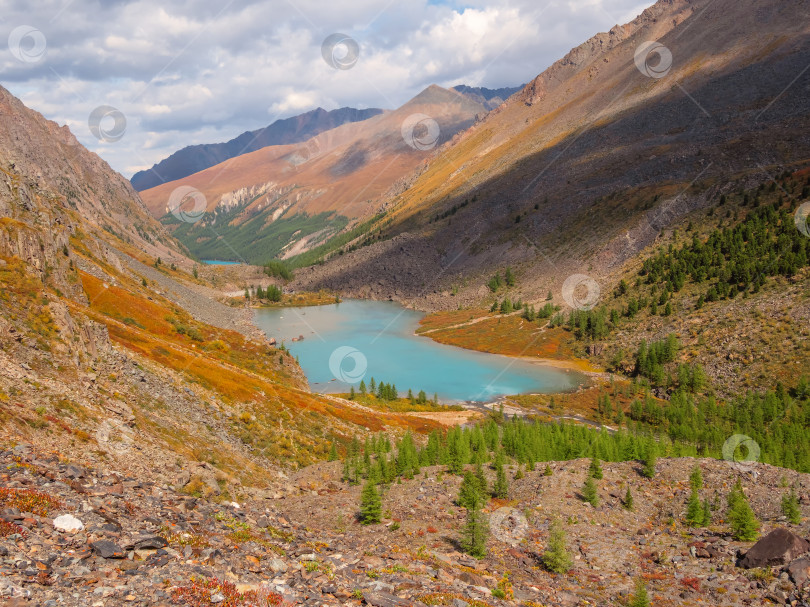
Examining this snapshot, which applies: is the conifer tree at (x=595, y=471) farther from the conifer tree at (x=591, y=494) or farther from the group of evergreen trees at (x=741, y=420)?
the group of evergreen trees at (x=741, y=420)

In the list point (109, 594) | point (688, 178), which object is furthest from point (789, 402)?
point (688, 178)

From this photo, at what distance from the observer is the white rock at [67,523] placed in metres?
12.7

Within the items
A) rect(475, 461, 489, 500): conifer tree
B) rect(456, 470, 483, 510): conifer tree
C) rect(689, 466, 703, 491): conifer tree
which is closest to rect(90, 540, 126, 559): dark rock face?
rect(456, 470, 483, 510): conifer tree

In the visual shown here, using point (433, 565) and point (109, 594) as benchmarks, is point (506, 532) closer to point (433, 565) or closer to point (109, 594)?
point (433, 565)

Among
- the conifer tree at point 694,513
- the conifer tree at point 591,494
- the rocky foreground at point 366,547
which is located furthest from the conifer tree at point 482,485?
the conifer tree at point 694,513

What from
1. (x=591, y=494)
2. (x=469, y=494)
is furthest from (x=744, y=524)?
(x=469, y=494)

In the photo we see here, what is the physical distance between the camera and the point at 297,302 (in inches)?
7731

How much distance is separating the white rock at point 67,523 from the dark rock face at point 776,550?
21.2 meters

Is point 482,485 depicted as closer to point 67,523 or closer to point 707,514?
point 707,514

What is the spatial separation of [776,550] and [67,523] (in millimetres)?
21829

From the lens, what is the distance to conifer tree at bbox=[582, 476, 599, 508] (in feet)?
93.5

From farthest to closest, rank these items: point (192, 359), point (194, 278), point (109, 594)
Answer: point (194, 278) < point (192, 359) < point (109, 594)

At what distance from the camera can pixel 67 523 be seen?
1290cm

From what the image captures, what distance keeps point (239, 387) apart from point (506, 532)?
91.3 feet
